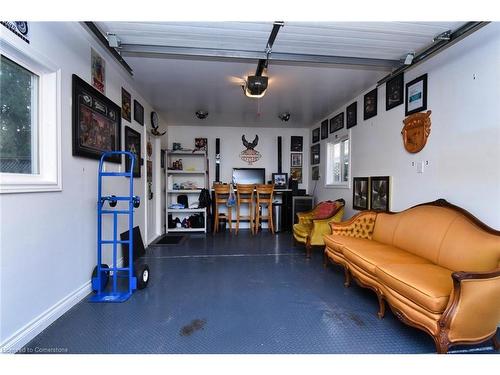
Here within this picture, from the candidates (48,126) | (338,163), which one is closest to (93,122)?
(48,126)

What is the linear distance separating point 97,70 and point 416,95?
3.47 metres

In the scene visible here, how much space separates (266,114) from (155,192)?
2.81 metres

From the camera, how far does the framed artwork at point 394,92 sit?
9.68 ft

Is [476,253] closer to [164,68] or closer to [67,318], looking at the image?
[67,318]

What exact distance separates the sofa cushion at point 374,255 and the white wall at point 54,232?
2621 mm

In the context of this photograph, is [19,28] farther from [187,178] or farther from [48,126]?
[187,178]

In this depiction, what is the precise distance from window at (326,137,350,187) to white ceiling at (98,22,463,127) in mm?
725

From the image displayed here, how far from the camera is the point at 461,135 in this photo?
217cm

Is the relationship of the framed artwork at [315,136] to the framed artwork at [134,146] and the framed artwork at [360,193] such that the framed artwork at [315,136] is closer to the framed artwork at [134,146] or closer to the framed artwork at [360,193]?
the framed artwork at [360,193]

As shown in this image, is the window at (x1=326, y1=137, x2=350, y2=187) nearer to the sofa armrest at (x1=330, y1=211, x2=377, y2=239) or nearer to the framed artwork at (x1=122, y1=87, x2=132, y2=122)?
the sofa armrest at (x1=330, y1=211, x2=377, y2=239)
